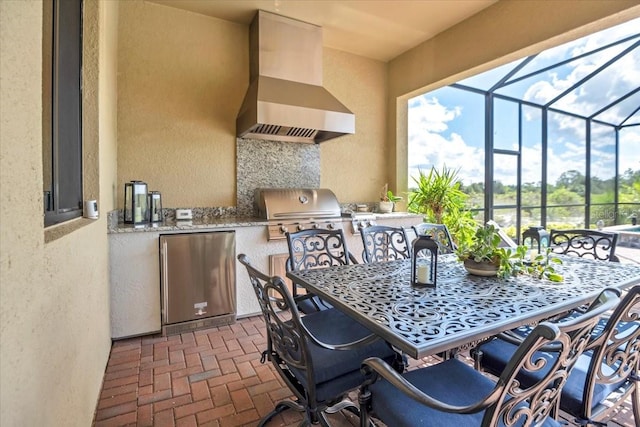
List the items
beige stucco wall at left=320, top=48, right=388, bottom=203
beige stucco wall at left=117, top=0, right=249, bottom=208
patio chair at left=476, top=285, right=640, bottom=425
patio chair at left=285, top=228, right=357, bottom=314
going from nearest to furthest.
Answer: patio chair at left=476, top=285, right=640, bottom=425 → patio chair at left=285, top=228, right=357, bottom=314 → beige stucco wall at left=117, top=0, right=249, bottom=208 → beige stucco wall at left=320, top=48, right=388, bottom=203

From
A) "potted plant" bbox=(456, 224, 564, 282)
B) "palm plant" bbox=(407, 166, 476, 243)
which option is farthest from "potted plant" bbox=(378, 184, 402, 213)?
"potted plant" bbox=(456, 224, 564, 282)

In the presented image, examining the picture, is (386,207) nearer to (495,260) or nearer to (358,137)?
(358,137)

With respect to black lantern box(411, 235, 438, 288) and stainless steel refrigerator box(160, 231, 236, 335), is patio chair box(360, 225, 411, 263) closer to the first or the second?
black lantern box(411, 235, 438, 288)

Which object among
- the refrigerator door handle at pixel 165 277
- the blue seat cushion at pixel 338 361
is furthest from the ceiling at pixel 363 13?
the blue seat cushion at pixel 338 361

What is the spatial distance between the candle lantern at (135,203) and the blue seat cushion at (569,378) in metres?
2.74

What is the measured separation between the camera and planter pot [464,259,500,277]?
1.71 meters

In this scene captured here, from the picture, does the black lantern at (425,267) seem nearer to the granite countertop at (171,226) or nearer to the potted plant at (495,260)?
the potted plant at (495,260)

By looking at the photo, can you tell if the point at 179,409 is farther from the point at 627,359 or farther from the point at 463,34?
the point at 463,34

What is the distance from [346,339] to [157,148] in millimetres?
2643

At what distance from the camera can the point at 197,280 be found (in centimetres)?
272

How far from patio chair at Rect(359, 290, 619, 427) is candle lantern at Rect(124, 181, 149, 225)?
7.96 feet

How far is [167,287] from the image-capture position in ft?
8.61

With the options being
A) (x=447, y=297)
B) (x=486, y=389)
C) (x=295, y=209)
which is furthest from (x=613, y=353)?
(x=295, y=209)

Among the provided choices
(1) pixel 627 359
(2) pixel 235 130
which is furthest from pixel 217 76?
(1) pixel 627 359
